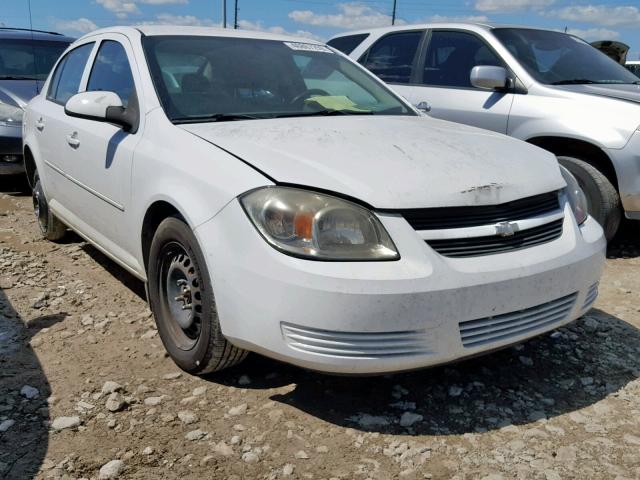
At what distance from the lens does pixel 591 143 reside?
15.3 ft


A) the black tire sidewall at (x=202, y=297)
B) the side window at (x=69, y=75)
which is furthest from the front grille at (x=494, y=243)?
the side window at (x=69, y=75)

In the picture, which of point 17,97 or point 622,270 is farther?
point 17,97

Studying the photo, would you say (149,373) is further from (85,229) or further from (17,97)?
(17,97)

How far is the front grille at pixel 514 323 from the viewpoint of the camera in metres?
2.40

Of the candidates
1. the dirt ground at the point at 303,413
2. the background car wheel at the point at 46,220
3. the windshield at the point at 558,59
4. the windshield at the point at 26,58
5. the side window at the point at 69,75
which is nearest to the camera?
the dirt ground at the point at 303,413

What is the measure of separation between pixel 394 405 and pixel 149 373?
44.4 inches

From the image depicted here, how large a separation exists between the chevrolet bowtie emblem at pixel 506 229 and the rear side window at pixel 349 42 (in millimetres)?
4522

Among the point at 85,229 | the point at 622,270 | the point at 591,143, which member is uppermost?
the point at 591,143

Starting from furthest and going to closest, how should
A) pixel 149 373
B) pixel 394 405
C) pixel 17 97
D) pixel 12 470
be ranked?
pixel 17 97, pixel 149 373, pixel 394 405, pixel 12 470

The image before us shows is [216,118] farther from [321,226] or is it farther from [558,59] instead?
[558,59]

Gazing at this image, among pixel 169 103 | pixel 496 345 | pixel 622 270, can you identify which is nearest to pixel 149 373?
pixel 169 103

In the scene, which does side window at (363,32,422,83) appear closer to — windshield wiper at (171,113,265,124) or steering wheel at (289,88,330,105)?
steering wheel at (289,88,330,105)

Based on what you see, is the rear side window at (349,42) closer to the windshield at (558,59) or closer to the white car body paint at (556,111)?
the white car body paint at (556,111)

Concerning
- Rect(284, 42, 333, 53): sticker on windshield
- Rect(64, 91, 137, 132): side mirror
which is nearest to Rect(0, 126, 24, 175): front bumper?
Rect(64, 91, 137, 132): side mirror
